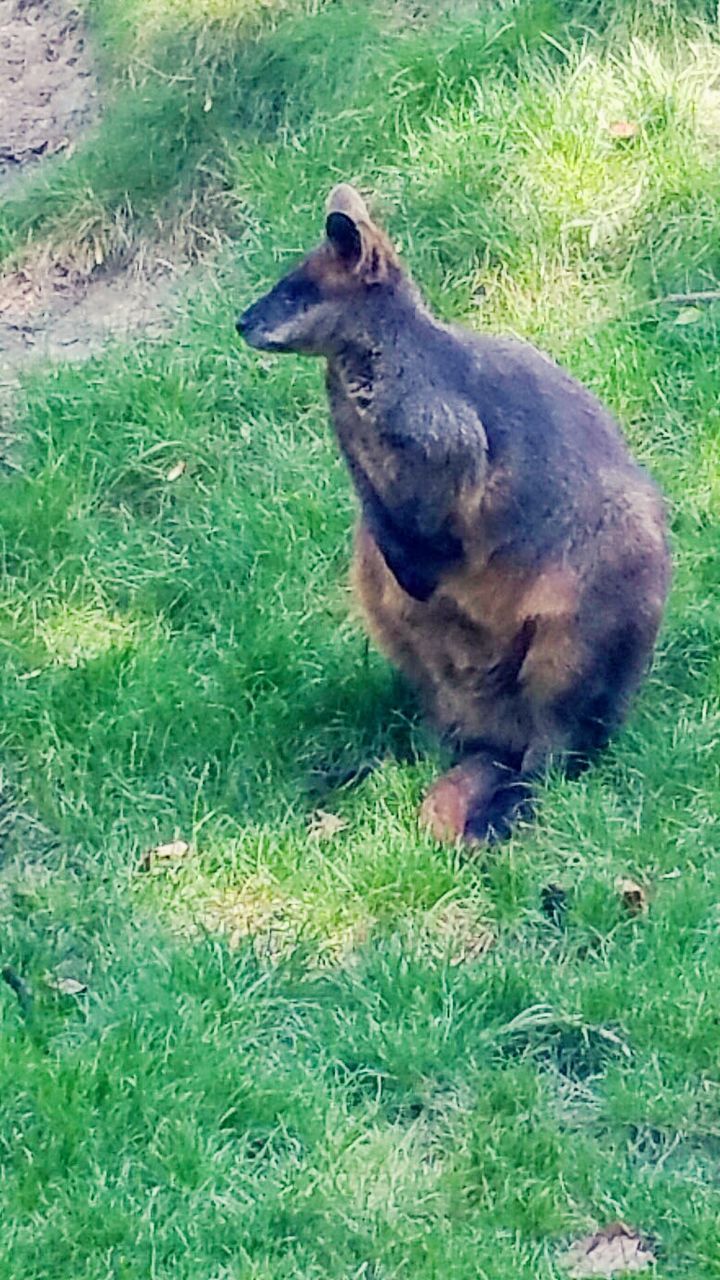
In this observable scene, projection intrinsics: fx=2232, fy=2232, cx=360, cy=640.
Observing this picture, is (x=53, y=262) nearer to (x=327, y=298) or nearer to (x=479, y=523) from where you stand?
(x=327, y=298)

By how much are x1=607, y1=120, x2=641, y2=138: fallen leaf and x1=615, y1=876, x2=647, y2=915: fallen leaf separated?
3.14 metres

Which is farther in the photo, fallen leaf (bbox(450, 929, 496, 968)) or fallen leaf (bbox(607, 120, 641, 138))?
fallen leaf (bbox(607, 120, 641, 138))

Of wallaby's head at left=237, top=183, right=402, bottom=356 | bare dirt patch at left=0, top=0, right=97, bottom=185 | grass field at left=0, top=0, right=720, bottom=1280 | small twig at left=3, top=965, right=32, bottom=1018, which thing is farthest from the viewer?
bare dirt patch at left=0, top=0, right=97, bottom=185

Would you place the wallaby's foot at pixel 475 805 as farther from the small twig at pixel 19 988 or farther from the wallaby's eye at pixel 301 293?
the wallaby's eye at pixel 301 293

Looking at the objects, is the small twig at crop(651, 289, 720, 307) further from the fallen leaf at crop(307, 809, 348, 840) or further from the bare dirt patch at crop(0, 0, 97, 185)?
the bare dirt patch at crop(0, 0, 97, 185)

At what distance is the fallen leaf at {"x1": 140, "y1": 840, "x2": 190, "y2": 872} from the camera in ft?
16.7

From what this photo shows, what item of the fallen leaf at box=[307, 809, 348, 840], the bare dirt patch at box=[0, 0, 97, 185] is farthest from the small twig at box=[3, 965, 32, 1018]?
the bare dirt patch at box=[0, 0, 97, 185]

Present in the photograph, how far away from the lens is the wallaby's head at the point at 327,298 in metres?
4.83

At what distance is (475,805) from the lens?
512 cm

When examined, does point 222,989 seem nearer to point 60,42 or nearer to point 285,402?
point 285,402

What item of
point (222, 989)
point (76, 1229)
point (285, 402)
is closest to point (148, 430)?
point (285, 402)

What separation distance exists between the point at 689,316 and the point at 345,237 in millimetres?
2146

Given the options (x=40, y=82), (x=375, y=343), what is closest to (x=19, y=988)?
(x=375, y=343)

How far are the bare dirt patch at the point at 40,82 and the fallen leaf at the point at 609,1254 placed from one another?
4.99m
